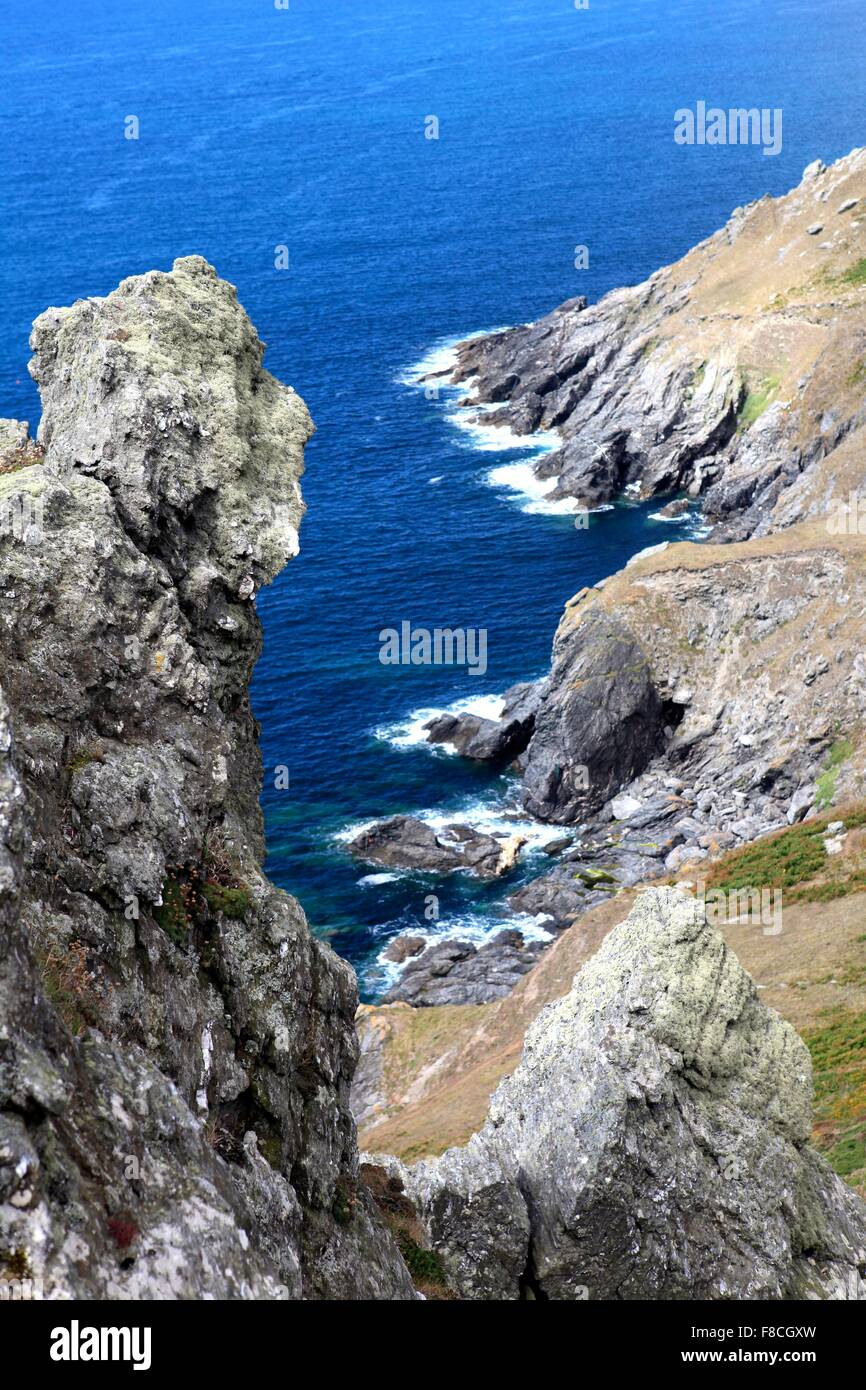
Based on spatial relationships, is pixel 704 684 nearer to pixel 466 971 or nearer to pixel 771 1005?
pixel 466 971

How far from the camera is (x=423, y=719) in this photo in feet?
361

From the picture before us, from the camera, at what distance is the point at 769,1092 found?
3656cm

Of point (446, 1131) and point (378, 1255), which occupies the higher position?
point (378, 1255)

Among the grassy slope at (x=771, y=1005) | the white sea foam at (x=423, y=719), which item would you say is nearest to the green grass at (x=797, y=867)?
the grassy slope at (x=771, y=1005)

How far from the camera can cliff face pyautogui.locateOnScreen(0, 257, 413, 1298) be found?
1691 centimetres

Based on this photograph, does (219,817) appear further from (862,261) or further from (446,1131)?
(862,261)

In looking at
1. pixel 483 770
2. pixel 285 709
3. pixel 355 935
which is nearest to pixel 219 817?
pixel 355 935

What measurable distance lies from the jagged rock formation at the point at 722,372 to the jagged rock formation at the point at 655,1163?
84837 mm

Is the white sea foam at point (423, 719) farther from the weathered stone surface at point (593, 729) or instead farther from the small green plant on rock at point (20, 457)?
the small green plant on rock at point (20, 457)

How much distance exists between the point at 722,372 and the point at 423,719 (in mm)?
62612

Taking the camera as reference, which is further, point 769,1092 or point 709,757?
point 709,757

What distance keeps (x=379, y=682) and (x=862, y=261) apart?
80964mm

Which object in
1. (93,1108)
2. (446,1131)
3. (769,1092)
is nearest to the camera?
(93,1108)

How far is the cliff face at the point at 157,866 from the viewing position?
1691 cm
